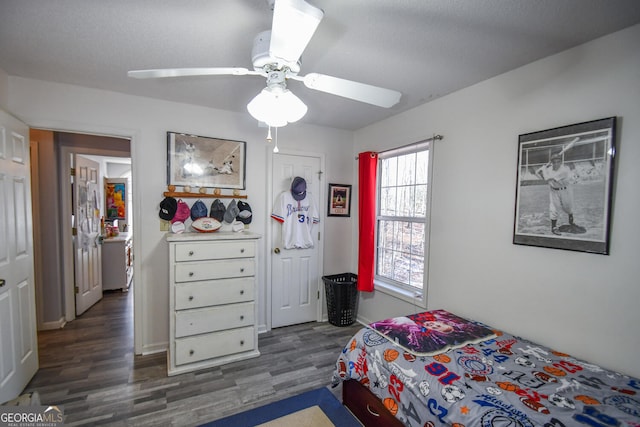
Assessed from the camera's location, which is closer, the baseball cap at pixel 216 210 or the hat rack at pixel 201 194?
the hat rack at pixel 201 194

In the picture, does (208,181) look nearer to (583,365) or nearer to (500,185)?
(500,185)

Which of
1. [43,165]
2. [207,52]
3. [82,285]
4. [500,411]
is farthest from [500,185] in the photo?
[82,285]

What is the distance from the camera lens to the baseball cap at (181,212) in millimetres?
2730

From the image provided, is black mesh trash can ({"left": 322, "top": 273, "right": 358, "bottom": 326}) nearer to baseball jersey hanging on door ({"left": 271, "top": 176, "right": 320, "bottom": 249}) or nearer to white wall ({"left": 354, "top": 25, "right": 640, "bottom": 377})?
baseball jersey hanging on door ({"left": 271, "top": 176, "right": 320, "bottom": 249})

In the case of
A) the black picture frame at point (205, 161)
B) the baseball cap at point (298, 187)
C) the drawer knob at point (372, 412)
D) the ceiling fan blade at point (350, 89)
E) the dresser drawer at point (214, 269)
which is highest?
the ceiling fan blade at point (350, 89)

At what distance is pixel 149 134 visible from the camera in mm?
2662

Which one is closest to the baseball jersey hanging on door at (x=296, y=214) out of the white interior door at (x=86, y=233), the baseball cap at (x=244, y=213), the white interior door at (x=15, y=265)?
the baseball cap at (x=244, y=213)

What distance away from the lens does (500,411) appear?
48.1 inches

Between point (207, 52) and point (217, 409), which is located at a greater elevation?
point (207, 52)

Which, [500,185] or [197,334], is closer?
[500,185]

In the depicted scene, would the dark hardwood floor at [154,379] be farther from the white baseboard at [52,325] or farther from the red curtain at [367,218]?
the red curtain at [367,218]

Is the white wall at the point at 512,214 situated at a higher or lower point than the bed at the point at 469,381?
higher

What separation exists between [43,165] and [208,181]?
6.35ft

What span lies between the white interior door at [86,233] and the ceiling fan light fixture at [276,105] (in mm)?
3351
